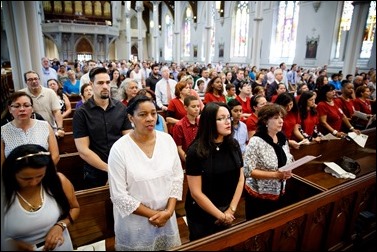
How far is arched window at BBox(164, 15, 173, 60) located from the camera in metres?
29.6

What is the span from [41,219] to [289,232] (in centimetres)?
162

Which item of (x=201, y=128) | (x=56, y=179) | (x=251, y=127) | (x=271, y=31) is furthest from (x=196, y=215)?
(x=271, y=31)

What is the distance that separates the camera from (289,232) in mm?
1862

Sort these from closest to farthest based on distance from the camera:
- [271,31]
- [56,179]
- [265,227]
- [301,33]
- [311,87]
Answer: [56,179] < [265,227] < [311,87] < [301,33] < [271,31]

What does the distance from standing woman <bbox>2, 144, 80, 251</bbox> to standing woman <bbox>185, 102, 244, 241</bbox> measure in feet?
2.77

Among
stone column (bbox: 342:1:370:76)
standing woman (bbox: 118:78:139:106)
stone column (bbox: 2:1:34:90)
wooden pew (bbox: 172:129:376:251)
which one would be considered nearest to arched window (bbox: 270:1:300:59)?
stone column (bbox: 342:1:370:76)

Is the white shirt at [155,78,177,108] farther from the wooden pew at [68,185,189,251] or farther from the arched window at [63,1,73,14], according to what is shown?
the arched window at [63,1,73,14]

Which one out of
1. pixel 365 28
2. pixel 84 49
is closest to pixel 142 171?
pixel 365 28

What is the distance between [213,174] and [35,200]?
44.3 inches

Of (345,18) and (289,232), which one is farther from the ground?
(345,18)

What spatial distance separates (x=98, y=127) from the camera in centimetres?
236

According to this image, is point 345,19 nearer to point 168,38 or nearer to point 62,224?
point 62,224

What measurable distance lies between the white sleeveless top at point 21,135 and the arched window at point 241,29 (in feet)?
60.0

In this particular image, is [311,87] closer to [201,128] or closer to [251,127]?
[251,127]
